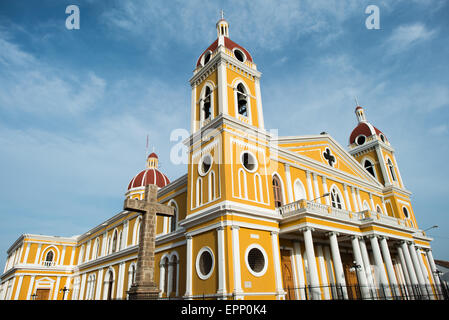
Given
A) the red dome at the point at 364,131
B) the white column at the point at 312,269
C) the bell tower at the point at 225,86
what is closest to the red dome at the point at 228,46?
the bell tower at the point at 225,86

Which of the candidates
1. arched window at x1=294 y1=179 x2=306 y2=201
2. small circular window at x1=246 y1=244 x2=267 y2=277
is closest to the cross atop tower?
small circular window at x1=246 y1=244 x2=267 y2=277

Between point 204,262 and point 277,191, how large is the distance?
6.75m

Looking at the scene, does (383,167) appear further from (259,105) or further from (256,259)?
(256,259)

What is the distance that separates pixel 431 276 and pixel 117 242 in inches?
1185

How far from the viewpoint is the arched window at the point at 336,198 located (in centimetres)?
2221

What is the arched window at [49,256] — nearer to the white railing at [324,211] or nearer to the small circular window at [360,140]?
the white railing at [324,211]

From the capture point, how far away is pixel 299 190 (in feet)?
67.4

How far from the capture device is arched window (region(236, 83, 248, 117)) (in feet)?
63.8

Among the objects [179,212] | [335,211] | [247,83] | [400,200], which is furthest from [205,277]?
[400,200]

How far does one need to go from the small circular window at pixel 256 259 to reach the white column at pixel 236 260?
822 millimetres

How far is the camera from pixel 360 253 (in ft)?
57.8

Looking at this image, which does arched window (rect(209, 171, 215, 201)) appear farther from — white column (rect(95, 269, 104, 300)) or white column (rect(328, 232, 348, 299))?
white column (rect(95, 269, 104, 300))

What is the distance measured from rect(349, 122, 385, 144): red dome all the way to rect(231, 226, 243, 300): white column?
22835 mm
